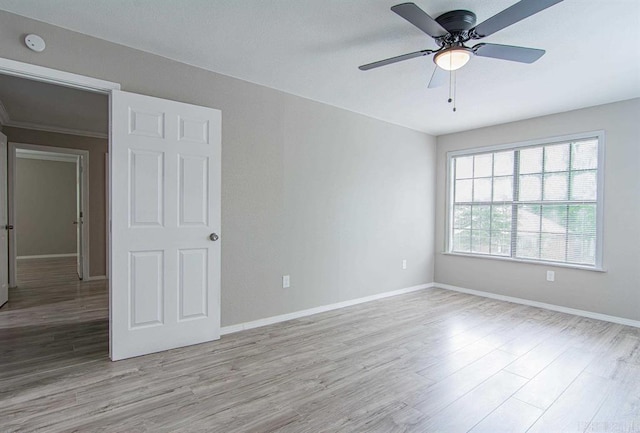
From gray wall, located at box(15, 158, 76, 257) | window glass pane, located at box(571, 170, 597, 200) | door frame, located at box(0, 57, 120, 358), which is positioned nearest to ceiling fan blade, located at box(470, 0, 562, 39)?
door frame, located at box(0, 57, 120, 358)

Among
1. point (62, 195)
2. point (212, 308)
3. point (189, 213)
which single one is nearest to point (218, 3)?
point (189, 213)

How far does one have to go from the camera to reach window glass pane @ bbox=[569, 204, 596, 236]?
4.00 metres

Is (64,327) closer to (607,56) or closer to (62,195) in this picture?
(607,56)

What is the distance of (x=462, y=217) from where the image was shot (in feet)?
17.5

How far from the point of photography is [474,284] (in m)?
5.04

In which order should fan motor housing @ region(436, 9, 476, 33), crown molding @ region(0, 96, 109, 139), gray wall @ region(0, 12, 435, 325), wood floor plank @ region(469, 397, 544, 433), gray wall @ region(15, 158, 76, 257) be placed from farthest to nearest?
gray wall @ region(15, 158, 76, 257), crown molding @ region(0, 96, 109, 139), gray wall @ region(0, 12, 435, 325), fan motor housing @ region(436, 9, 476, 33), wood floor plank @ region(469, 397, 544, 433)

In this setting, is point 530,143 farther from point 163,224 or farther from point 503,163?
point 163,224

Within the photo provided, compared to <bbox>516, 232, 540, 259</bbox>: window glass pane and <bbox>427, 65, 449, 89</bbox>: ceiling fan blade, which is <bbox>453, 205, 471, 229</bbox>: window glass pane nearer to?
<bbox>516, 232, 540, 259</bbox>: window glass pane

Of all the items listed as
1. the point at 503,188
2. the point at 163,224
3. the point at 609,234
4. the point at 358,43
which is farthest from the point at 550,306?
the point at 163,224

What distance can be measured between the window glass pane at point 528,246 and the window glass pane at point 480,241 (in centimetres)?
42

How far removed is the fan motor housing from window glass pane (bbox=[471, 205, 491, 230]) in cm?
338

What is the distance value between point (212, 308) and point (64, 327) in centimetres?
173

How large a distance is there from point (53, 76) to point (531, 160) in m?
5.29

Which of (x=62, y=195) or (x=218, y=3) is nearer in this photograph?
(x=218, y=3)
